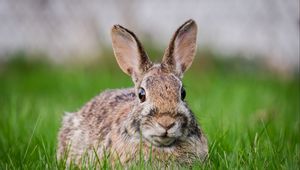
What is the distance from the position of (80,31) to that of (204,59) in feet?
6.28

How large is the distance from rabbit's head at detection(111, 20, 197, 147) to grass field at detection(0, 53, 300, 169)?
10.1 inches

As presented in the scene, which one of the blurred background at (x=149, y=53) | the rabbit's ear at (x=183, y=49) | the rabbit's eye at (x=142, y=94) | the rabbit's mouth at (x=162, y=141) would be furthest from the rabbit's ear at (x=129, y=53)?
the blurred background at (x=149, y=53)

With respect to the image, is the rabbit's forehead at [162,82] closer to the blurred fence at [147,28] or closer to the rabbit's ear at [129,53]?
the rabbit's ear at [129,53]

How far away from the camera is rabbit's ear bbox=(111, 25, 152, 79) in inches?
172

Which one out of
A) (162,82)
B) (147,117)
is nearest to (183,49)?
(162,82)

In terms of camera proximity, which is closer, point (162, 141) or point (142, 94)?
point (162, 141)

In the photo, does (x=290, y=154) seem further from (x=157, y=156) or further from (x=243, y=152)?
(x=157, y=156)

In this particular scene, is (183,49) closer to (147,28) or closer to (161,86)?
(161,86)

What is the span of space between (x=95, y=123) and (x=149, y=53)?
4.49 m

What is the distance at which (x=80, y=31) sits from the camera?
9.98 meters

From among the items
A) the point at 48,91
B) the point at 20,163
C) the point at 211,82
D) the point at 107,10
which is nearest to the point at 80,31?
the point at 107,10

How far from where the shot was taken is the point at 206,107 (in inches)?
253

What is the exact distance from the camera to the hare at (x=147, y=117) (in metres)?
3.91

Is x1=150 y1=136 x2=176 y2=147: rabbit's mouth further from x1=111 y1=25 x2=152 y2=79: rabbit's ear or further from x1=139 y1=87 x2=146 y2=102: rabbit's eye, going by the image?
x1=111 y1=25 x2=152 y2=79: rabbit's ear
